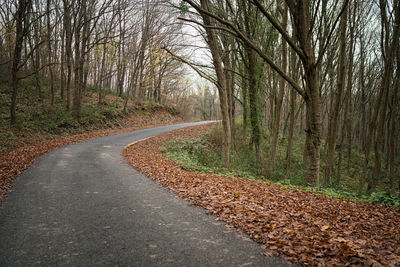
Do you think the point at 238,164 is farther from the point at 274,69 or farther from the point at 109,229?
the point at 109,229

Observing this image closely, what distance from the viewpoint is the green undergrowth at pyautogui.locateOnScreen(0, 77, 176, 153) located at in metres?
13.4

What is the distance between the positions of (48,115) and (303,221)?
1902 centimetres

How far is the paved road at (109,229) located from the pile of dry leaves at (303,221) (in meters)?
0.35

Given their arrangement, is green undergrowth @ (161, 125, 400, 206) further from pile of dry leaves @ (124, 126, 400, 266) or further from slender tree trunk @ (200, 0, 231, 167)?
slender tree trunk @ (200, 0, 231, 167)

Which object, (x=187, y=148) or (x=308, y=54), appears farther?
(x=187, y=148)

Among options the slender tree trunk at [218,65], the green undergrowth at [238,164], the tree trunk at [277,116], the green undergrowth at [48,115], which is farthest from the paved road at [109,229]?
the green undergrowth at [48,115]

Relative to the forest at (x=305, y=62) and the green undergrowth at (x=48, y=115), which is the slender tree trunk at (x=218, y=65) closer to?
the forest at (x=305, y=62)

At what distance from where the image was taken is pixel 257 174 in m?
11.7

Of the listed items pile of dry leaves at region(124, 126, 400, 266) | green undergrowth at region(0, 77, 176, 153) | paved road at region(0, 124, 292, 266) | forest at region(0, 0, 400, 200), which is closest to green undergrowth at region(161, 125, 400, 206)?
forest at region(0, 0, 400, 200)

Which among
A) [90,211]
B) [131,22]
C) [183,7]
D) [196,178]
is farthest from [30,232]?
[131,22]

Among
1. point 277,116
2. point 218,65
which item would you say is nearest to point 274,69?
point 218,65

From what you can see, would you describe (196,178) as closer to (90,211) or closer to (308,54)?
(90,211)

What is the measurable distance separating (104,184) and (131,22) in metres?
23.3

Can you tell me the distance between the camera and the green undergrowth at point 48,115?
1336 centimetres
